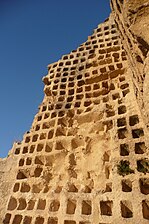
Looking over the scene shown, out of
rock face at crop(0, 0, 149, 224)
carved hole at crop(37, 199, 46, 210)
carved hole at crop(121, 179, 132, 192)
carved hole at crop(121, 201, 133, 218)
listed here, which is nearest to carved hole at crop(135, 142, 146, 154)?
rock face at crop(0, 0, 149, 224)

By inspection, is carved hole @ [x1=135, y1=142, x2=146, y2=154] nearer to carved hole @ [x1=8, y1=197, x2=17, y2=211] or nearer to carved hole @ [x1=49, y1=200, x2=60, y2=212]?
carved hole @ [x1=49, y1=200, x2=60, y2=212]

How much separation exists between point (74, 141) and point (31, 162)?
1067 millimetres

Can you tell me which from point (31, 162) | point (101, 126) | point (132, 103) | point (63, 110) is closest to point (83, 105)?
point (63, 110)

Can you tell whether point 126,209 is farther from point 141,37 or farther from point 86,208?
point 141,37

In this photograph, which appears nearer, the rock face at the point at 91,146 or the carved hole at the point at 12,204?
the rock face at the point at 91,146

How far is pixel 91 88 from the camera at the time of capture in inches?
263

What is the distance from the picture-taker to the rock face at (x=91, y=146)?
4.27 m

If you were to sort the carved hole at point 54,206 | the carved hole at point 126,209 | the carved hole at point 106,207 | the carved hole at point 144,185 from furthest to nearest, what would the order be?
the carved hole at point 54,206 → the carved hole at point 106,207 → the carved hole at point 144,185 → the carved hole at point 126,209

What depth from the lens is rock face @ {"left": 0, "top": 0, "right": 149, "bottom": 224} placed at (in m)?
4.27

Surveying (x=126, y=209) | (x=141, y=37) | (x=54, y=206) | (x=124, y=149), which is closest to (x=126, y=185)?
(x=126, y=209)

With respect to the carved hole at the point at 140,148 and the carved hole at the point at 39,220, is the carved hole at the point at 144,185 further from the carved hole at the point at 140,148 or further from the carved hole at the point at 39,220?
the carved hole at the point at 39,220

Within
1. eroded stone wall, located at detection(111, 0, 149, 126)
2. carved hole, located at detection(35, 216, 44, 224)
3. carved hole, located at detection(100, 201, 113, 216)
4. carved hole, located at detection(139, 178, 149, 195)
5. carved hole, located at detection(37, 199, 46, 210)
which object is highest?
eroded stone wall, located at detection(111, 0, 149, 126)

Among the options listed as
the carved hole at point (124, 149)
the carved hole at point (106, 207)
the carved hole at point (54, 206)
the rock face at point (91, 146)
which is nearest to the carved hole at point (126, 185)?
the rock face at point (91, 146)

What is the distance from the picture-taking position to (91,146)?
555 cm
